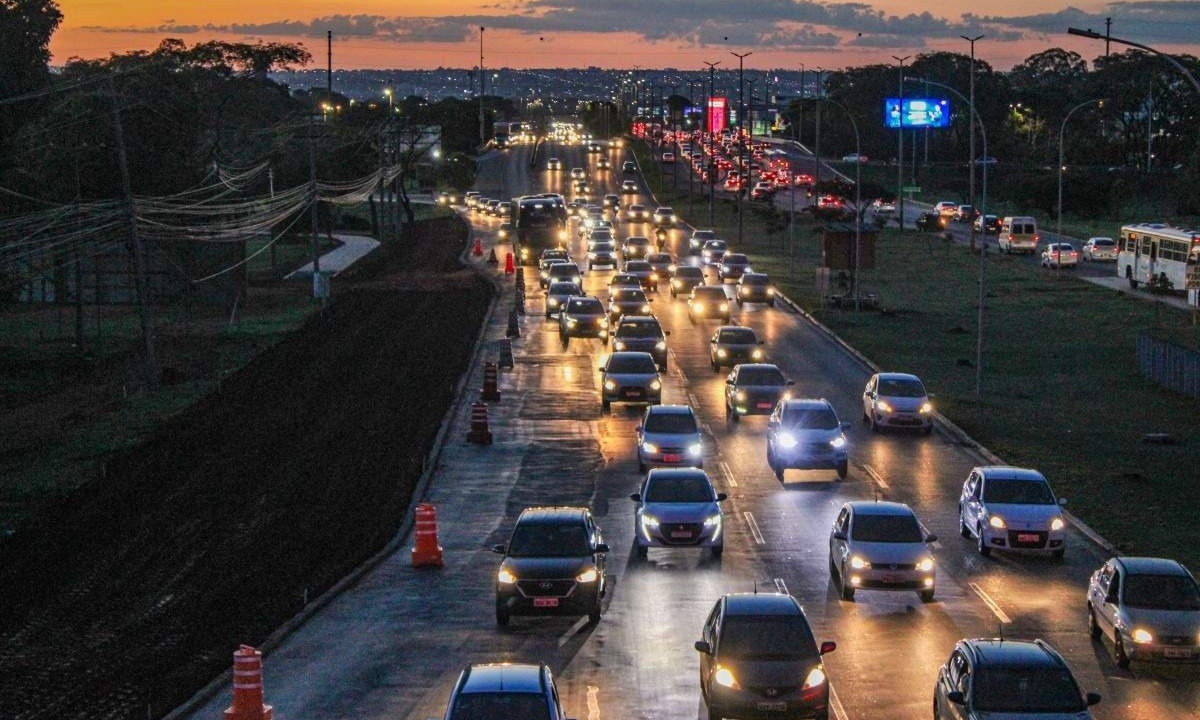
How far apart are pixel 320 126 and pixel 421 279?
34115 mm

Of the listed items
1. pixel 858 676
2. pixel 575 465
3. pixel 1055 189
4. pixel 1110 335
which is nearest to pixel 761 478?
pixel 575 465

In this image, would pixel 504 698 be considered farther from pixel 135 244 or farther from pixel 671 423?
pixel 135 244

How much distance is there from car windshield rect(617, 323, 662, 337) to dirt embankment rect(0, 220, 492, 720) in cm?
585

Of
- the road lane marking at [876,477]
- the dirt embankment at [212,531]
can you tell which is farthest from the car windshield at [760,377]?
the dirt embankment at [212,531]

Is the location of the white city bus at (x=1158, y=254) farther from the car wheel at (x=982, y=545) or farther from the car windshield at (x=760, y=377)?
the car wheel at (x=982, y=545)

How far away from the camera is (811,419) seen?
1553 inches

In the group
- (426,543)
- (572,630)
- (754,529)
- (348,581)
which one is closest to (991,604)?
(572,630)

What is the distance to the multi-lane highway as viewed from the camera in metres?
22.2

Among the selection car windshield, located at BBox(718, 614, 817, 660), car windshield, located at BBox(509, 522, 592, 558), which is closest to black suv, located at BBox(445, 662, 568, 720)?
car windshield, located at BBox(718, 614, 817, 660)

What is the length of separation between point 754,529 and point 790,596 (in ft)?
31.5

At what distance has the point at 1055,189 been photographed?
144 m

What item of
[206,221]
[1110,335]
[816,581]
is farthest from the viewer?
[206,221]

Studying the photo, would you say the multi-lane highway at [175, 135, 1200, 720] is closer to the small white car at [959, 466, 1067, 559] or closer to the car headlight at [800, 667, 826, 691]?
the small white car at [959, 466, 1067, 559]

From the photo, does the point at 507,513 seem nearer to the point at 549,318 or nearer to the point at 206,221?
the point at 549,318
